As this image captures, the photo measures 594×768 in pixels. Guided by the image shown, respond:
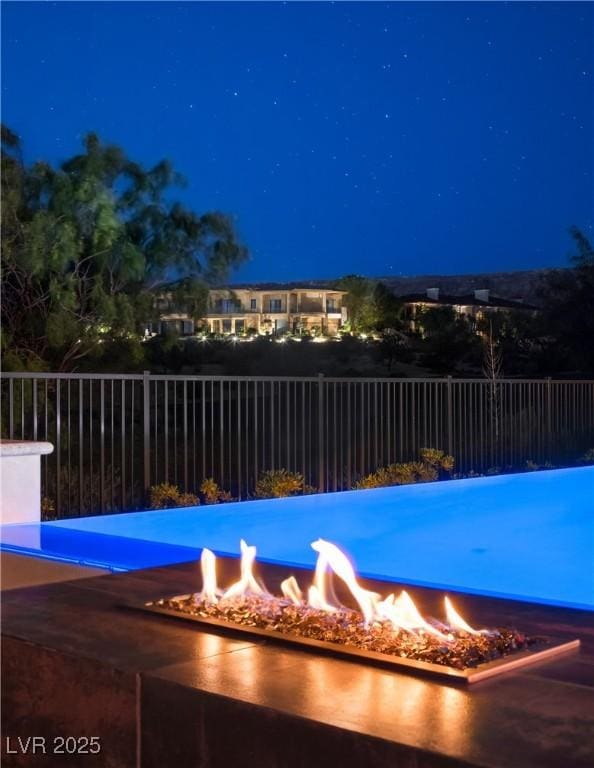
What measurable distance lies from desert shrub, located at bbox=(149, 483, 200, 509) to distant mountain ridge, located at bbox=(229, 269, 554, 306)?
3705 centimetres

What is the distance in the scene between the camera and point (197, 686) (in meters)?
2.49

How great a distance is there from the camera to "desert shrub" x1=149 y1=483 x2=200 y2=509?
29.4ft

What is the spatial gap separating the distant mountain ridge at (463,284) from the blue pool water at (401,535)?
120ft

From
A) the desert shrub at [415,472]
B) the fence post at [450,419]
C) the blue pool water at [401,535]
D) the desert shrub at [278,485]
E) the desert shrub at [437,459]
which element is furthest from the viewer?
the fence post at [450,419]

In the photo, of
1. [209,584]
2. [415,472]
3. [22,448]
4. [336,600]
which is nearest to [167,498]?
[22,448]

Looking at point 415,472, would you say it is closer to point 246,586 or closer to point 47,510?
point 47,510

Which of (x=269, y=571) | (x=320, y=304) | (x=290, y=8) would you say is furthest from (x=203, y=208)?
(x=320, y=304)

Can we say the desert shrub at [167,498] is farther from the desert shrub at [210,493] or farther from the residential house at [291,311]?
the residential house at [291,311]

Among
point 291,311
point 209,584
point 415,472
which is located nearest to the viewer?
point 209,584

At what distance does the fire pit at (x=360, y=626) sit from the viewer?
9.14 feet

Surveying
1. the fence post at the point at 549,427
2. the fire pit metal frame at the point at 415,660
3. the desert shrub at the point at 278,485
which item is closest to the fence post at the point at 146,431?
the desert shrub at the point at 278,485

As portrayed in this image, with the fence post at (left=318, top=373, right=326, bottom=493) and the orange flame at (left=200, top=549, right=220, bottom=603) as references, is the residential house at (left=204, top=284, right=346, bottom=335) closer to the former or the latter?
the fence post at (left=318, top=373, right=326, bottom=493)

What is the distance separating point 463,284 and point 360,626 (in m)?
56.8

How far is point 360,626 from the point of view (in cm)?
305
